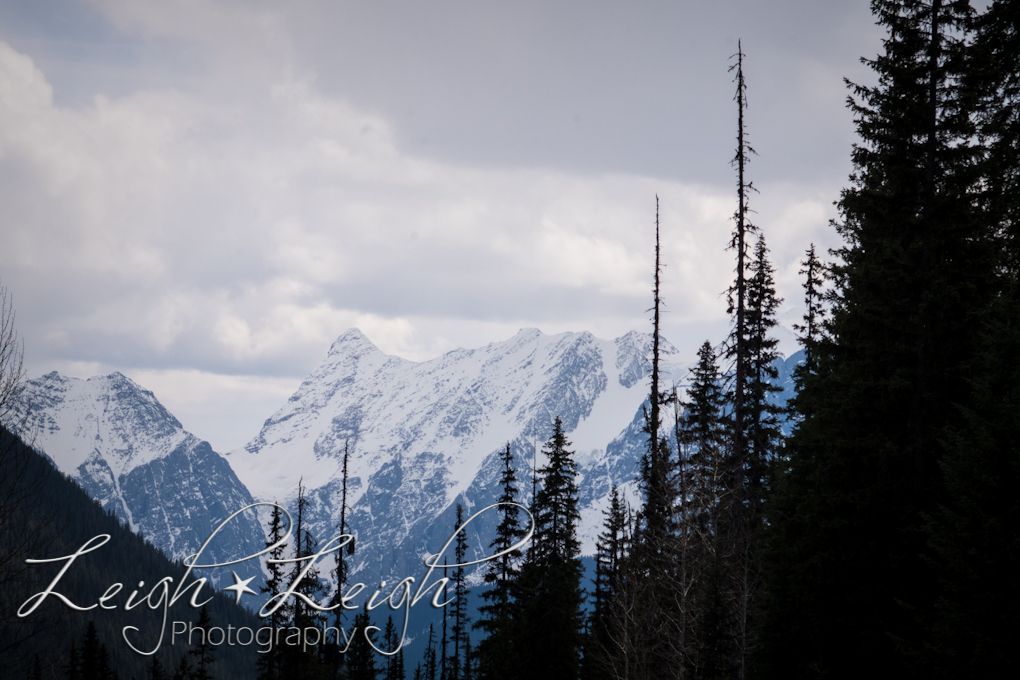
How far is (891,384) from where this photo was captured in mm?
16562

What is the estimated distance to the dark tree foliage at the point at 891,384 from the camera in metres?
16.6

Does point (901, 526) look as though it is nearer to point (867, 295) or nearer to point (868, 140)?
point (867, 295)

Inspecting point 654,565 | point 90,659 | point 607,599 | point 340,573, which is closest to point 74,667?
point 90,659

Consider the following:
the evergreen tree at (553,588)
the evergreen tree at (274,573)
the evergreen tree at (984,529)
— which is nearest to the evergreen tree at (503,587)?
the evergreen tree at (553,588)

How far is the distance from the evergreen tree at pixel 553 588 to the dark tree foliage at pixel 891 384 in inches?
672

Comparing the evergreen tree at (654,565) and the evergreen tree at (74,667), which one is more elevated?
the evergreen tree at (654,565)

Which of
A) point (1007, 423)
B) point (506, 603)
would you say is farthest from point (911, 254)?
point (506, 603)

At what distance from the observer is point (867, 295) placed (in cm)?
1812

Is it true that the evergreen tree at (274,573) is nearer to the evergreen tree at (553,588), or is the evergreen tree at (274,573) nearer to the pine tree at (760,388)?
the evergreen tree at (553,588)

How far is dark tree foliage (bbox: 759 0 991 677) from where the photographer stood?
54.4ft

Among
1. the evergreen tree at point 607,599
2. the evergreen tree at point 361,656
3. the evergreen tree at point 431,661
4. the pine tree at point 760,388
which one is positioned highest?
the pine tree at point 760,388

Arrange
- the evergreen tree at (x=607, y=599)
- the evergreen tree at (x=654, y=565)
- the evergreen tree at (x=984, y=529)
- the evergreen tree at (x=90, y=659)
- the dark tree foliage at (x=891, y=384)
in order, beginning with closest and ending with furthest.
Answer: the evergreen tree at (x=984, y=529), the dark tree foliage at (x=891, y=384), the evergreen tree at (x=654, y=565), the evergreen tree at (x=607, y=599), the evergreen tree at (x=90, y=659)

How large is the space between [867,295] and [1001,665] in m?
8.40

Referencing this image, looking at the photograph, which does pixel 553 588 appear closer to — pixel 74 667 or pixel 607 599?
pixel 607 599
